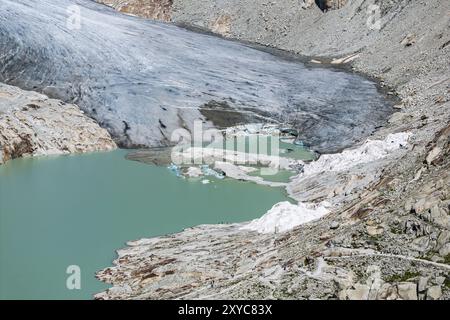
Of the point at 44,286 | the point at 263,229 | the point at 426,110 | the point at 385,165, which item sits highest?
the point at 426,110

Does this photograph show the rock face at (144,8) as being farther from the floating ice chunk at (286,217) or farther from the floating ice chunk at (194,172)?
the floating ice chunk at (286,217)

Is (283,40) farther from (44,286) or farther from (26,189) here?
(44,286)

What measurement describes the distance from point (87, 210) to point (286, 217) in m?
7.47

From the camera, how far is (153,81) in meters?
33.6

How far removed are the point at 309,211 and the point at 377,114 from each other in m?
14.7

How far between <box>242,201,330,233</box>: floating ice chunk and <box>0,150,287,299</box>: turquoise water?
8.21 feet

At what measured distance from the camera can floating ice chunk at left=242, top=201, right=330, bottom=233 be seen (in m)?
17.9

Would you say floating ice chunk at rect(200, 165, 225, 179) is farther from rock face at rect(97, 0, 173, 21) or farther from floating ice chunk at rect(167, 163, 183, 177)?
rock face at rect(97, 0, 173, 21)

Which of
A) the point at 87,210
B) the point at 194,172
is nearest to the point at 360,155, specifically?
the point at 194,172

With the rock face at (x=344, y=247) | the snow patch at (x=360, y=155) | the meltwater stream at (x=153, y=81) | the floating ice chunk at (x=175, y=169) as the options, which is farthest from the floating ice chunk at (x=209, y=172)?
the meltwater stream at (x=153, y=81)

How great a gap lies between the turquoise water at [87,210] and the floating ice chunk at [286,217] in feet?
8.21

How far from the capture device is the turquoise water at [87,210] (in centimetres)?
1745

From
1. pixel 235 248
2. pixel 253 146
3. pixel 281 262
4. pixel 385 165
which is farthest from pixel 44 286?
pixel 253 146
